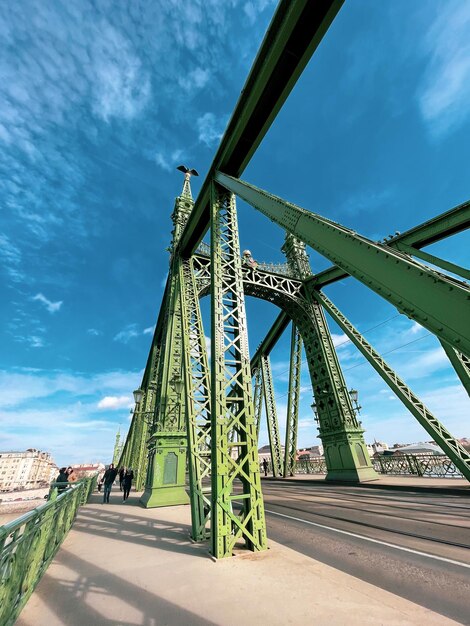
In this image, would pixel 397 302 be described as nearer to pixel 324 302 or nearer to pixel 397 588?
pixel 397 588

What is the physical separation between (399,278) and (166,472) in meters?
11.6

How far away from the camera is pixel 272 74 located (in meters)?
5.46

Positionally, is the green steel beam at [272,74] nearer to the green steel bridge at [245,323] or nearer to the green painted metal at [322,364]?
the green steel bridge at [245,323]

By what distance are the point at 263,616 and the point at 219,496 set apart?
6.82ft

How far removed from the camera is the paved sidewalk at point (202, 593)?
8.71 ft

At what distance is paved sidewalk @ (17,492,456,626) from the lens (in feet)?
8.71

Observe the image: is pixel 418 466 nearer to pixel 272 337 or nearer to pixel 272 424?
pixel 272 424

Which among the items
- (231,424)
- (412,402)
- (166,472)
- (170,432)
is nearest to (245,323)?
(231,424)

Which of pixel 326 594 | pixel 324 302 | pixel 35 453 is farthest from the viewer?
pixel 35 453

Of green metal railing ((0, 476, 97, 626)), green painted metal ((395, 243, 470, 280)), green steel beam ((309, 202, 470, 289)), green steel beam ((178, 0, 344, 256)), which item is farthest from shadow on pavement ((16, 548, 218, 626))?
green steel beam ((309, 202, 470, 289))

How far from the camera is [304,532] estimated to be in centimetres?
590

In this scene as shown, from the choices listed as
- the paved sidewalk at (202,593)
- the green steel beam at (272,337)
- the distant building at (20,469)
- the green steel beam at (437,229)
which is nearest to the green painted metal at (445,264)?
the green steel beam at (437,229)

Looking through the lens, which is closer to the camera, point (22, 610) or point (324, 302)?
point (22, 610)

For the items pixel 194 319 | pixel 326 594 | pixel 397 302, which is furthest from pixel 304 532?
pixel 194 319
